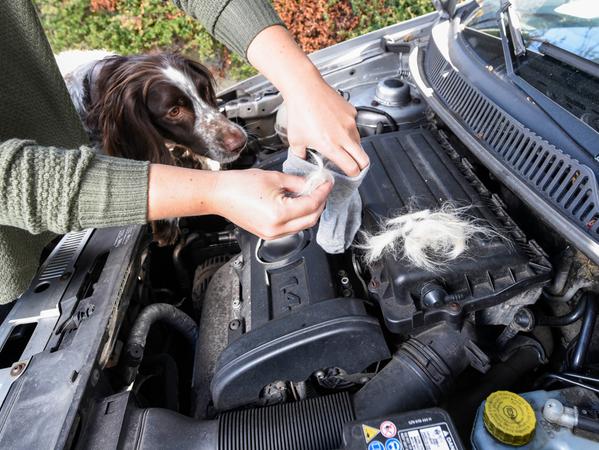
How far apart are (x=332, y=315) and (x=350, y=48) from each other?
167 cm

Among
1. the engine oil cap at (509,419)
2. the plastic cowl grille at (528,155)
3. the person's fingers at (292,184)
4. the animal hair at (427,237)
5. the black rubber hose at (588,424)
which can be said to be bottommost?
the black rubber hose at (588,424)

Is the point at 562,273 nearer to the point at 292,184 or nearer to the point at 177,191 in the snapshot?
the point at 292,184

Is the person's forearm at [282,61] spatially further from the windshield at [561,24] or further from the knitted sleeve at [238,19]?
the windshield at [561,24]

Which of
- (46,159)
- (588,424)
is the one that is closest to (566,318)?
(588,424)

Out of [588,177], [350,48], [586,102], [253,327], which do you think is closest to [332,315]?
[253,327]

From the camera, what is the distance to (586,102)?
111 cm

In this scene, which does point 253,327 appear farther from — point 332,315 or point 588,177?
point 588,177

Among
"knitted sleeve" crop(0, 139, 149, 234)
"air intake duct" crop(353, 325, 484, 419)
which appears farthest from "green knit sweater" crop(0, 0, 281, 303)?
"air intake duct" crop(353, 325, 484, 419)

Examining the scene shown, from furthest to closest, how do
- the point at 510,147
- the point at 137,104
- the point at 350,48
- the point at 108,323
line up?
the point at 350,48
the point at 137,104
the point at 510,147
the point at 108,323

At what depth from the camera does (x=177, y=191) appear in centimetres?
89

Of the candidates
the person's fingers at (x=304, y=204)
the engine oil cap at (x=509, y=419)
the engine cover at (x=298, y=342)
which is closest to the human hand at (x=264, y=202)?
the person's fingers at (x=304, y=204)

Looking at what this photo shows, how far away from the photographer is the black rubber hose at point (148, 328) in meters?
1.12

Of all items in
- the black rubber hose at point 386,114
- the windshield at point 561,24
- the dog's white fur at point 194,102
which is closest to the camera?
the windshield at point 561,24

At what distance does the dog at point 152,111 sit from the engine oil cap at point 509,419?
153cm
